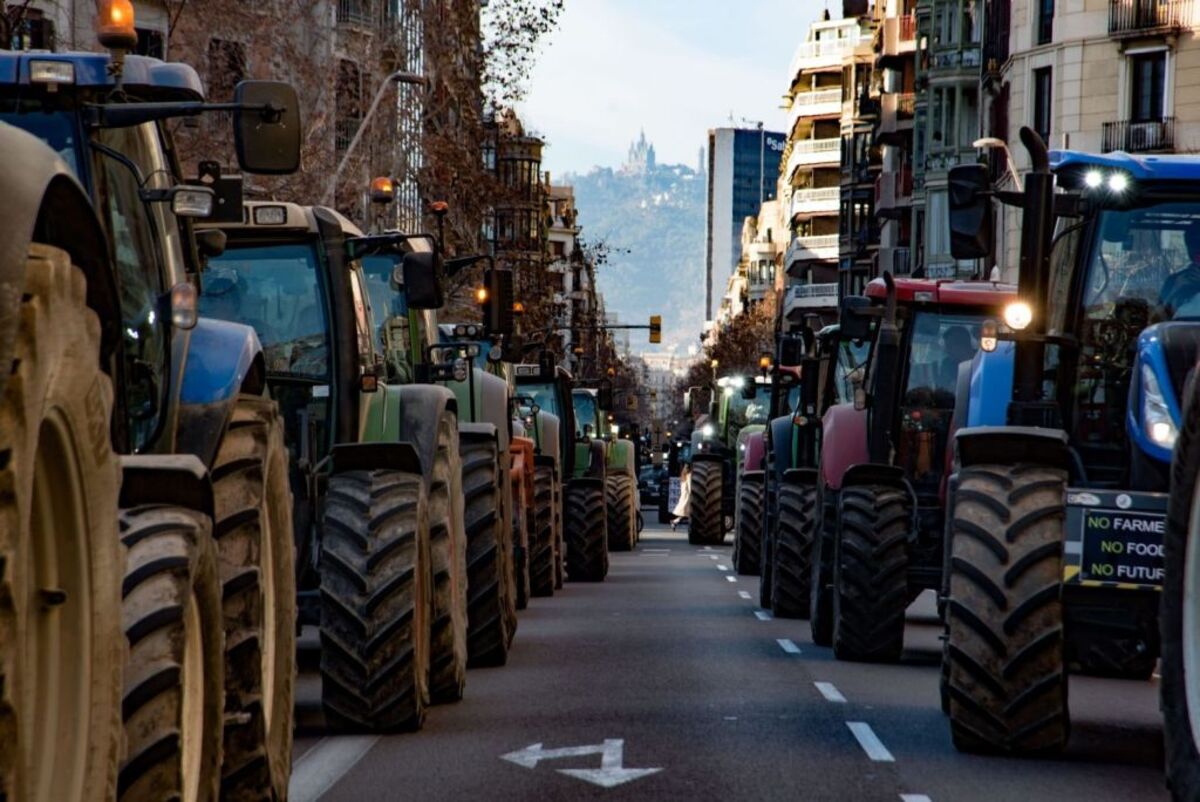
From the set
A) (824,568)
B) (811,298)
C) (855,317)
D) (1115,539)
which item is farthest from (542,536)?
(811,298)

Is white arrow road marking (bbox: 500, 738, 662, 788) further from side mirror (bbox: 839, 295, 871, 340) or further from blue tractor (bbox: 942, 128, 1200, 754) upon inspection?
side mirror (bbox: 839, 295, 871, 340)

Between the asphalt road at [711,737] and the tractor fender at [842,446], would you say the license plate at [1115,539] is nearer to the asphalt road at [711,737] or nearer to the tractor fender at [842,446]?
the asphalt road at [711,737]

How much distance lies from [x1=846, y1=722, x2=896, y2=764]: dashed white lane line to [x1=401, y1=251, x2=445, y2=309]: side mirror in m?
3.41

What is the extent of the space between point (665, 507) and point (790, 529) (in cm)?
5004

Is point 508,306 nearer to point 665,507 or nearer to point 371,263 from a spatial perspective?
point 371,263

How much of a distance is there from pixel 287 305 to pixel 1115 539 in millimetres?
5176

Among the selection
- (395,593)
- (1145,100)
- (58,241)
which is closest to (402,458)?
(395,593)

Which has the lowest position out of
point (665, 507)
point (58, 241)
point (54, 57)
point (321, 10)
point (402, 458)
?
point (665, 507)

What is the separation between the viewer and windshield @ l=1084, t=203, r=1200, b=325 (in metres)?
11.9

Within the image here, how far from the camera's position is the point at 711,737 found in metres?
12.6

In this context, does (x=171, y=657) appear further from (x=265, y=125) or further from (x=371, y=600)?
(x=371, y=600)

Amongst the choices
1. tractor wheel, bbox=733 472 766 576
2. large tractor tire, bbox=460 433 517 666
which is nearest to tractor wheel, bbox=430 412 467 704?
large tractor tire, bbox=460 433 517 666

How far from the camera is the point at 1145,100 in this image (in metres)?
58.4

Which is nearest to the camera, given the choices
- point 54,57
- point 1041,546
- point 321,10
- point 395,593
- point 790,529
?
point 54,57
